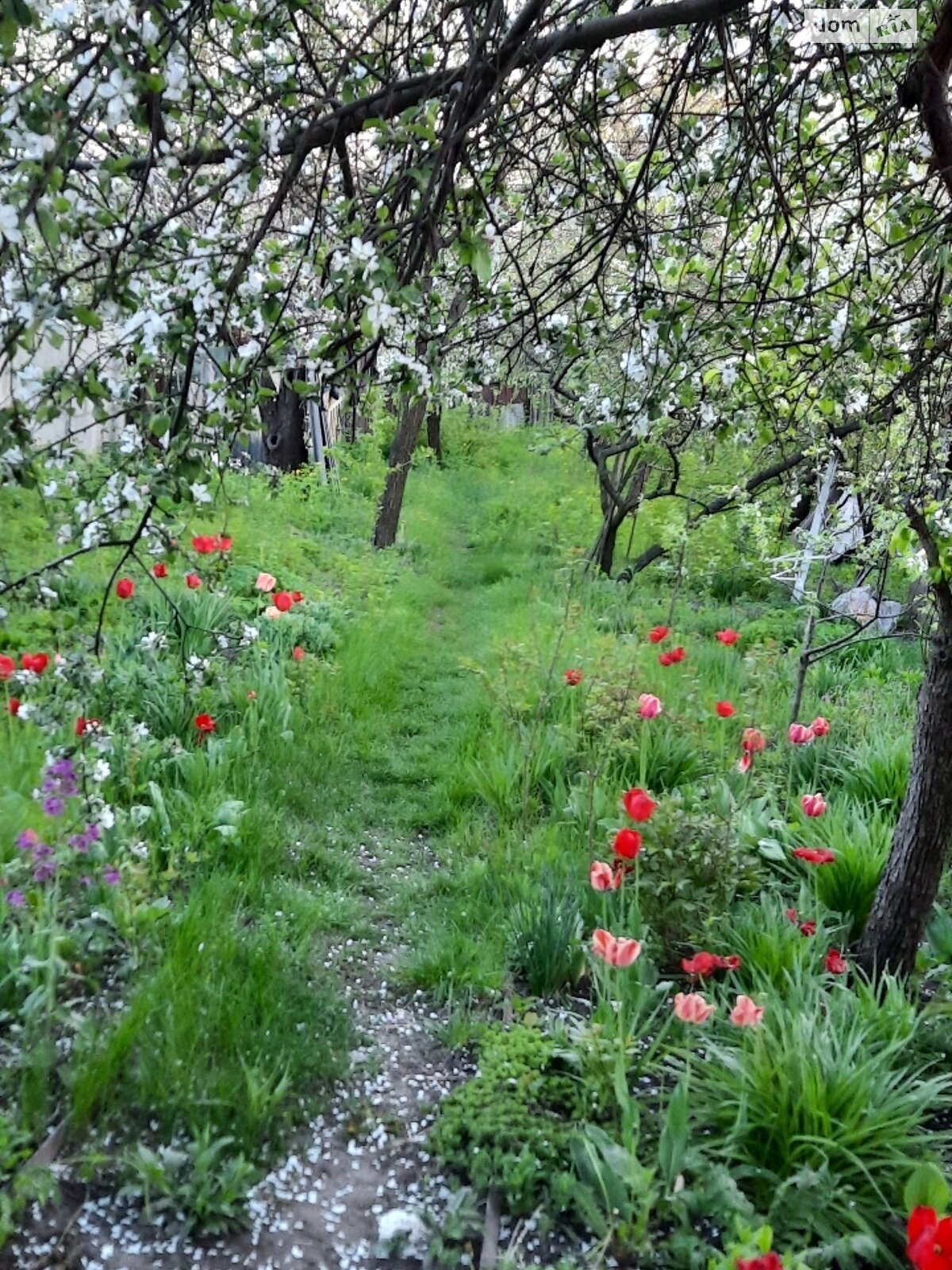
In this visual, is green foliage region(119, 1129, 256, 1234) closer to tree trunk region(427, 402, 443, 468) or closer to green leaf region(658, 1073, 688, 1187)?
green leaf region(658, 1073, 688, 1187)

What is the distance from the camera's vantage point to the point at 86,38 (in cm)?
127

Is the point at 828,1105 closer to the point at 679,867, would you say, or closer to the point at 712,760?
the point at 679,867

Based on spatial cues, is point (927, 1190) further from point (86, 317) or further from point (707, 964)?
point (86, 317)

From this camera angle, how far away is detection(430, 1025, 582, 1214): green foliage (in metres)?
2.09

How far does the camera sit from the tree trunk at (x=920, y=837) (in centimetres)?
271

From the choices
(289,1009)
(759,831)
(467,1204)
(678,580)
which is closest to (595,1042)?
(467,1204)

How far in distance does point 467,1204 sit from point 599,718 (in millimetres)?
2411

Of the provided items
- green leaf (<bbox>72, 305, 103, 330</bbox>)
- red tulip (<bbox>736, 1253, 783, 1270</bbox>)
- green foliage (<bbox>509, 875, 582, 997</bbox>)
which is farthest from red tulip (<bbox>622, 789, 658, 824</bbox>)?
green leaf (<bbox>72, 305, 103, 330</bbox>)

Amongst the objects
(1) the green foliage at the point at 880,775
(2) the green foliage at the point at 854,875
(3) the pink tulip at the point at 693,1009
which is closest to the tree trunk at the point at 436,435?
(1) the green foliage at the point at 880,775

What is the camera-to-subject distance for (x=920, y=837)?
2.76 metres

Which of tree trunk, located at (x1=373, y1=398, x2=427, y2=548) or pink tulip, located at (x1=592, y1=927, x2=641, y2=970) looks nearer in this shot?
pink tulip, located at (x1=592, y1=927, x2=641, y2=970)

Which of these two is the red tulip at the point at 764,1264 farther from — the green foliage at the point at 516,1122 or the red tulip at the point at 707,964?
the red tulip at the point at 707,964

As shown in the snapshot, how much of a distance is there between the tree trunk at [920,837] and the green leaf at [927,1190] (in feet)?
2.62

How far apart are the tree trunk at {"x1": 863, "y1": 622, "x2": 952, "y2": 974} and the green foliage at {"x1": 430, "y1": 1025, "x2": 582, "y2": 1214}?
99 centimetres
